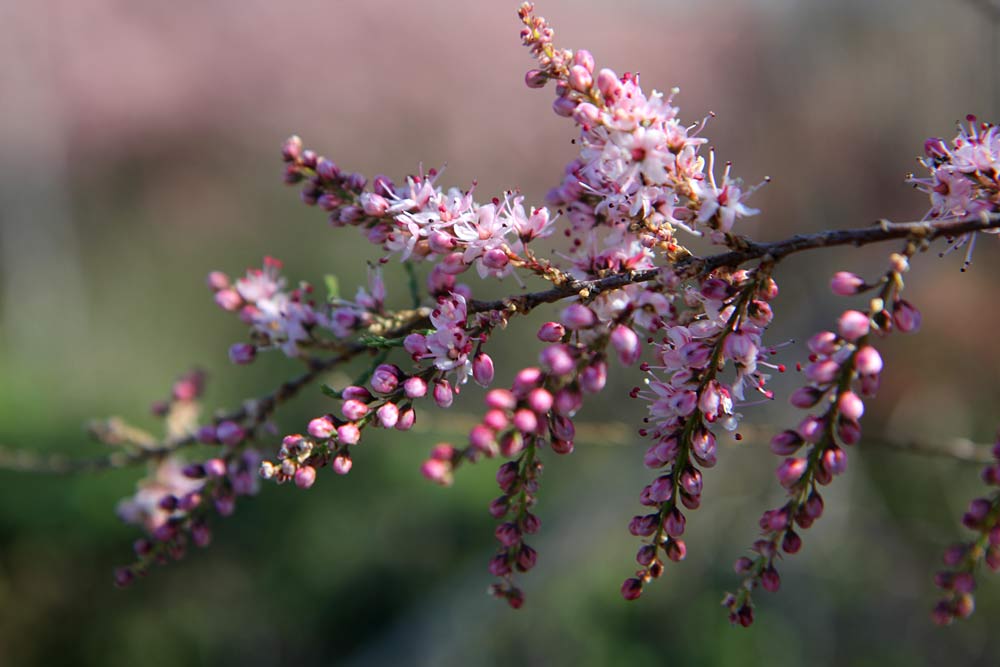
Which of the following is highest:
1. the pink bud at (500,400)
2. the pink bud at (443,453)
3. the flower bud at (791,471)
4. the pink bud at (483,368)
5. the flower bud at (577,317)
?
the flower bud at (577,317)

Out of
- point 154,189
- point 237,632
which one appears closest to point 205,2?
point 154,189

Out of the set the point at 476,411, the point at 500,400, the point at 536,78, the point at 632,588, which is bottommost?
the point at 632,588

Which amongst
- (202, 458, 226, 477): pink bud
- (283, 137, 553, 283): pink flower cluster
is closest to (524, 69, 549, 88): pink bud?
(283, 137, 553, 283): pink flower cluster

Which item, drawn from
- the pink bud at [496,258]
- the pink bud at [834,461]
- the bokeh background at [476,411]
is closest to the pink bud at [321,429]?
the pink bud at [496,258]

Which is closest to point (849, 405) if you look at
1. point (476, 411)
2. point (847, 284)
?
point (847, 284)

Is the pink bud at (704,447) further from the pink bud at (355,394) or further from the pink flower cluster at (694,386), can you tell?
the pink bud at (355,394)

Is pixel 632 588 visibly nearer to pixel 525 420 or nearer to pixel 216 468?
pixel 525 420

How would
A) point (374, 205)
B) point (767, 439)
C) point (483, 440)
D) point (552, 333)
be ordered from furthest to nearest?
point (767, 439) → point (374, 205) → point (552, 333) → point (483, 440)
